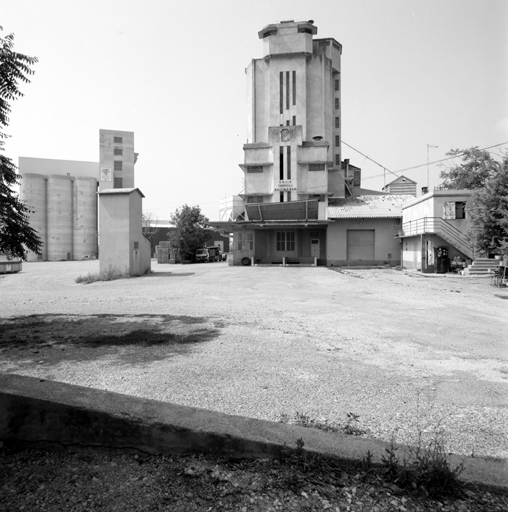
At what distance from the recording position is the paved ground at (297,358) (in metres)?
4.29

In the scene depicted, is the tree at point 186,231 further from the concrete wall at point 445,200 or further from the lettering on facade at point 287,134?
the concrete wall at point 445,200

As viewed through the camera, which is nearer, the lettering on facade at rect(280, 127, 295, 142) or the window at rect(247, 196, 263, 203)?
the lettering on facade at rect(280, 127, 295, 142)

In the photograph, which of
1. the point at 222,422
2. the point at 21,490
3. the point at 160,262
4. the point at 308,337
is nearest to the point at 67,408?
the point at 21,490

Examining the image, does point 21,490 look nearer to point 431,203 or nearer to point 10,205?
point 10,205

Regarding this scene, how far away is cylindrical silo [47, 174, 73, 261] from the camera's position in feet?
204

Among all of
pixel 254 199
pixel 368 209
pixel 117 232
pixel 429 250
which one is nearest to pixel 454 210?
pixel 429 250

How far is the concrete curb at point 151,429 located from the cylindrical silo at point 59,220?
64.1m

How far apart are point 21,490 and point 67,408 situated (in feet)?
2.08

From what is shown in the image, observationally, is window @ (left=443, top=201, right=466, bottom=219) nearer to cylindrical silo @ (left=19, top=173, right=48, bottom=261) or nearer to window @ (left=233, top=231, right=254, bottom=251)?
window @ (left=233, top=231, right=254, bottom=251)

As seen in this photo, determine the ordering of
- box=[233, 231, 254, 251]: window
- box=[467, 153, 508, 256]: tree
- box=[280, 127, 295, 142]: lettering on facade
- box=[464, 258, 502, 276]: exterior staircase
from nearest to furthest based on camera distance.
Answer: box=[467, 153, 508, 256]: tree, box=[464, 258, 502, 276]: exterior staircase, box=[233, 231, 254, 251]: window, box=[280, 127, 295, 142]: lettering on facade

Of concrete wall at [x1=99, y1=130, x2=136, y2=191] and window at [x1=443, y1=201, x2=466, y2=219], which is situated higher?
concrete wall at [x1=99, y1=130, x2=136, y2=191]

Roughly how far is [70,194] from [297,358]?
2566 inches

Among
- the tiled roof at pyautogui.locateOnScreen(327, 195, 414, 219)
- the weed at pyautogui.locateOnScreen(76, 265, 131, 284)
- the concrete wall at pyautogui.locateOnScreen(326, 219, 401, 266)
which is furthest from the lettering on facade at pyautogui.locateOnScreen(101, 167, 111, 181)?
the weed at pyautogui.locateOnScreen(76, 265, 131, 284)

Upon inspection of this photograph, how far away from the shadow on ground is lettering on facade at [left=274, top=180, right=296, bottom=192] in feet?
117
